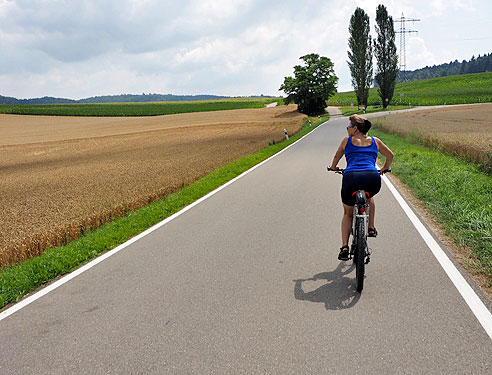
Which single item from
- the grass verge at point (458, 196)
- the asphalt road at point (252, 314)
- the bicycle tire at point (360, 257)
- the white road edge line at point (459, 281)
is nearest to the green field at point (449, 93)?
the grass verge at point (458, 196)

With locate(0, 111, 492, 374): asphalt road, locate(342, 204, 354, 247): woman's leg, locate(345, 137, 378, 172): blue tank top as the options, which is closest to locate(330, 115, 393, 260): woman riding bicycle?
locate(345, 137, 378, 172): blue tank top

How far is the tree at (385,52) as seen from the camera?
64.1 metres

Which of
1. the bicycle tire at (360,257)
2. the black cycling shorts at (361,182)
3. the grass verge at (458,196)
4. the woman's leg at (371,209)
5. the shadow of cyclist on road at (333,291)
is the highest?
the black cycling shorts at (361,182)

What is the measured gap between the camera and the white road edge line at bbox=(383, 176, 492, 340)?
3.55 m

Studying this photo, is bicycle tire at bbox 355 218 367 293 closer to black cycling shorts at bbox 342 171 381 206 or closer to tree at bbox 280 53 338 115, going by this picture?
black cycling shorts at bbox 342 171 381 206

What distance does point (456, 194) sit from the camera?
27.3 feet

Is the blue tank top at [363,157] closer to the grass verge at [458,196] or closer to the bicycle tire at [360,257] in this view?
the bicycle tire at [360,257]

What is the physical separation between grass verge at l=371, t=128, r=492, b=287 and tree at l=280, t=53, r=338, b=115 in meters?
65.2

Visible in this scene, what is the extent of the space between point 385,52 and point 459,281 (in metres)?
67.2

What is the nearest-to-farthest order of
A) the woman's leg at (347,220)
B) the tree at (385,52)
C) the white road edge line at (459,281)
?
the white road edge line at (459,281) → the woman's leg at (347,220) → the tree at (385,52)

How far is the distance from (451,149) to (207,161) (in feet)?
33.5

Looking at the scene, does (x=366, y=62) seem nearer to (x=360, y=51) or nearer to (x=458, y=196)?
(x=360, y=51)

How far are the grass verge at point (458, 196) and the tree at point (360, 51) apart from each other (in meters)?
57.3

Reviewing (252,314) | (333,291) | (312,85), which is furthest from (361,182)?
(312,85)
